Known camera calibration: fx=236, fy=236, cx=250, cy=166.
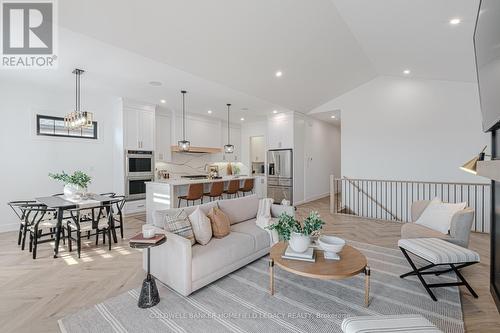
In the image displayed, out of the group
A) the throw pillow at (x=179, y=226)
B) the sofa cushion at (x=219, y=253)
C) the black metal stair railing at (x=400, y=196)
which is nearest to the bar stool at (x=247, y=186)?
the black metal stair railing at (x=400, y=196)

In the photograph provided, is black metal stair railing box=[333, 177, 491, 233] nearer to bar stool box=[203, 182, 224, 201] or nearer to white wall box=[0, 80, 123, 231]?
bar stool box=[203, 182, 224, 201]

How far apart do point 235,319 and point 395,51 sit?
5.41 m

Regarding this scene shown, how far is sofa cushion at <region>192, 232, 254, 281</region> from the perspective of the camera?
2.45 m

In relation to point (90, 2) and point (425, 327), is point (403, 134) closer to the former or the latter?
point (425, 327)

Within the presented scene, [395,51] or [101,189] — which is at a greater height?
[395,51]

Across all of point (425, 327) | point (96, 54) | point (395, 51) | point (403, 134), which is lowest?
point (425, 327)

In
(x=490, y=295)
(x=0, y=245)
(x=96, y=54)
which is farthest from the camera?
(x=0, y=245)

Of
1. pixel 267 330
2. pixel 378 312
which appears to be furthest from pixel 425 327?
pixel 267 330

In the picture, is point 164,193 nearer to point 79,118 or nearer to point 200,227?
point 79,118

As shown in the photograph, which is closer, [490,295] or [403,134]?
[490,295]

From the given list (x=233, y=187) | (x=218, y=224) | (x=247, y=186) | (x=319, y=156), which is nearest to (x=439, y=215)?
(x=218, y=224)

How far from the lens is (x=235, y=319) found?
2.06m

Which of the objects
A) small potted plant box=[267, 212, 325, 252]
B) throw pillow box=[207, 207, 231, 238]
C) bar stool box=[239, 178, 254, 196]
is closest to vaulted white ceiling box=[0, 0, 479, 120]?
bar stool box=[239, 178, 254, 196]

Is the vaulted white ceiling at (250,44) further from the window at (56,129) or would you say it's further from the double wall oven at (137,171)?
the double wall oven at (137,171)
